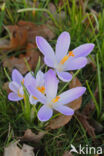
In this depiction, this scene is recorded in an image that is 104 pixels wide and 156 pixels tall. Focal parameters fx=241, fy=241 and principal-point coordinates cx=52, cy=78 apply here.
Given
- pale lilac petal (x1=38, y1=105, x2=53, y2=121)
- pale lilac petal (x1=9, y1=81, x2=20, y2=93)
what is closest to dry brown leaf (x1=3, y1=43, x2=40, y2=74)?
pale lilac petal (x1=9, y1=81, x2=20, y2=93)

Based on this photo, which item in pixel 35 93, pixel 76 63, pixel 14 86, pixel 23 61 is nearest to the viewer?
pixel 35 93

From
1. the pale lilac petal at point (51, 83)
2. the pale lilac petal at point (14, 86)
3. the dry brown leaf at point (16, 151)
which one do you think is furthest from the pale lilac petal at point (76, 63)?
the dry brown leaf at point (16, 151)

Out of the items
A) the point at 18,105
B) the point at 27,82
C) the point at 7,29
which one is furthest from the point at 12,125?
the point at 7,29

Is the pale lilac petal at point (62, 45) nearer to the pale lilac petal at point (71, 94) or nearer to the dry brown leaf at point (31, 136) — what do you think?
the pale lilac petal at point (71, 94)

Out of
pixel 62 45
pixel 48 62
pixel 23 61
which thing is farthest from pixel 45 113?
pixel 23 61

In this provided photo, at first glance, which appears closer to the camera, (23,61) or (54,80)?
(54,80)

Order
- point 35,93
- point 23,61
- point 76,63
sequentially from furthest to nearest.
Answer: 1. point 23,61
2. point 76,63
3. point 35,93

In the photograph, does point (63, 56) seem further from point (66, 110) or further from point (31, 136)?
point (31, 136)

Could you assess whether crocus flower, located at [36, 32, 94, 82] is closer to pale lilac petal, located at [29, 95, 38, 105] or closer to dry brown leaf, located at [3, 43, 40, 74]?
pale lilac petal, located at [29, 95, 38, 105]

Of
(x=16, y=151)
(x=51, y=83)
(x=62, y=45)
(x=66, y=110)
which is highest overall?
(x=62, y=45)
